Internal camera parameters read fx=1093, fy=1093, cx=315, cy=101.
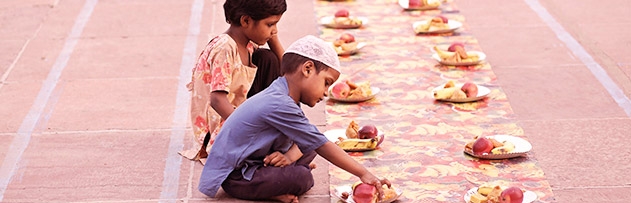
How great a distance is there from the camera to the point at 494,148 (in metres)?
6.31

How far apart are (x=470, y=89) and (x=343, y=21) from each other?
8.06 feet

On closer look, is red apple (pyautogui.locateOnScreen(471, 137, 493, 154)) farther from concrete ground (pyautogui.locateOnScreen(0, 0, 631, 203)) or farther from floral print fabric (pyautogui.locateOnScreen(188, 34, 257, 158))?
floral print fabric (pyautogui.locateOnScreen(188, 34, 257, 158))

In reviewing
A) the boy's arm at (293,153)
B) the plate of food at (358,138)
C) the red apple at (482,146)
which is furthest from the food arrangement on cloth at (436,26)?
the boy's arm at (293,153)

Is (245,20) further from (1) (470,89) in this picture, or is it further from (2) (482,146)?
(1) (470,89)

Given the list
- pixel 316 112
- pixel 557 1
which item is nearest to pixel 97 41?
pixel 316 112

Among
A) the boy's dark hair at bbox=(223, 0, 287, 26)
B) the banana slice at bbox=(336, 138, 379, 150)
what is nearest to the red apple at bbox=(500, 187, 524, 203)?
the banana slice at bbox=(336, 138, 379, 150)

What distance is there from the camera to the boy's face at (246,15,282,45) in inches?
236

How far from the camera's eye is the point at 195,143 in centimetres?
677

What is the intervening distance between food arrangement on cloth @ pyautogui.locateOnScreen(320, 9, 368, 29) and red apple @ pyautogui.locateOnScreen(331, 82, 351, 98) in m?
2.15

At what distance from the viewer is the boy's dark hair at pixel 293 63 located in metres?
5.36

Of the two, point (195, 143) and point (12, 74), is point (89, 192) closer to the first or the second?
point (195, 143)

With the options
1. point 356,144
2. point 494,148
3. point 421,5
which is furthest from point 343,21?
point 494,148

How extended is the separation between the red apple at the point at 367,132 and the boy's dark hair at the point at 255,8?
1005 millimetres

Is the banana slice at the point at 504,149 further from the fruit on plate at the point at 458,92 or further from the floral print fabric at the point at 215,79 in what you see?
the floral print fabric at the point at 215,79
